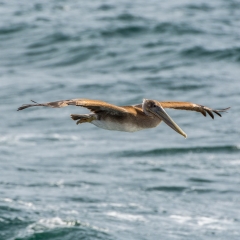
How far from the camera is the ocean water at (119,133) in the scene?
2025 centimetres

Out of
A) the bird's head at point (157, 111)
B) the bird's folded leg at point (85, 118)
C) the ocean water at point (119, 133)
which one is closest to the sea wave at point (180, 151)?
the ocean water at point (119, 133)

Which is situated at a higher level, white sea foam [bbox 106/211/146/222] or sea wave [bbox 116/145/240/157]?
sea wave [bbox 116/145/240/157]

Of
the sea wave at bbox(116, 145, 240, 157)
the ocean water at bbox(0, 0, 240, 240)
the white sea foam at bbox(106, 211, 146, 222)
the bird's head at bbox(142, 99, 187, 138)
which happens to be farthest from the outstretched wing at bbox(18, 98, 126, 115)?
the sea wave at bbox(116, 145, 240, 157)

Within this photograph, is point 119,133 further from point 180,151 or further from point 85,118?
point 85,118

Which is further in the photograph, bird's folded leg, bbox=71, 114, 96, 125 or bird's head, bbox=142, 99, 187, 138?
bird's folded leg, bbox=71, 114, 96, 125

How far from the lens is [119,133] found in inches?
1041

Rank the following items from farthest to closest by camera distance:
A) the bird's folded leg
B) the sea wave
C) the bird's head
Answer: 1. the sea wave
2. the bird's folded leg
3. the bird's head

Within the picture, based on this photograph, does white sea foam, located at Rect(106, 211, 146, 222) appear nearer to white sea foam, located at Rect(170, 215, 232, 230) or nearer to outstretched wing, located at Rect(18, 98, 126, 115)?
white sea foam, located at Rect(170, 215, 232, 230)

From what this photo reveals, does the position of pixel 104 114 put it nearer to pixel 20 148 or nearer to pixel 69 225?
pixel 69 225

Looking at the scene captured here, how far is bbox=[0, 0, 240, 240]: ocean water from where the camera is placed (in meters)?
20.2

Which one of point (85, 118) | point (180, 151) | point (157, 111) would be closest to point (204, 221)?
point (180, 151)

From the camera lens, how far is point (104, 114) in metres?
9.88

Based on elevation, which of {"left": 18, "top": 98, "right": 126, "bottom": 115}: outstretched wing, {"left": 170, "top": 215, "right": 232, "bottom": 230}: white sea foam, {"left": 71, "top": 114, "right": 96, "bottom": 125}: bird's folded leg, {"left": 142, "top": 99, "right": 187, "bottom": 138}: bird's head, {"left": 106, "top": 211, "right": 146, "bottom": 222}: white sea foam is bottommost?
{"left": 170, "top": 215, "right": 232, "bottom": 230}: white sea foam

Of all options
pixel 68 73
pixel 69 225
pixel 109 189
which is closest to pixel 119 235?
pixel 69 225
